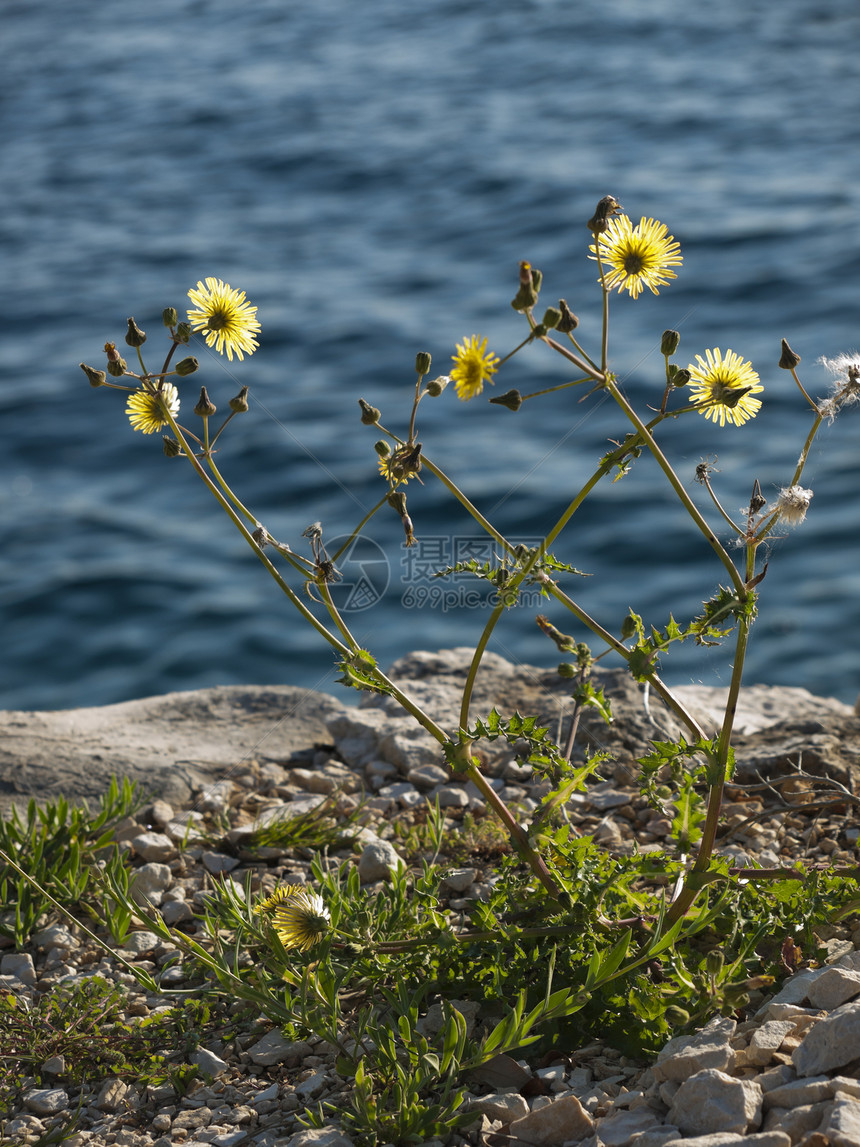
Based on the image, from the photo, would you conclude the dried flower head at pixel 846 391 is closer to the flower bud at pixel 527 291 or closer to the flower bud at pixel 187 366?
the flower bud at pixel 527 291

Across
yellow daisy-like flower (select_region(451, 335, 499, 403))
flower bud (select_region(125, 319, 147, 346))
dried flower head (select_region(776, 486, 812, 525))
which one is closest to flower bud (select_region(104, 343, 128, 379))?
flower bud (select_region(125, 319, 147, 346))

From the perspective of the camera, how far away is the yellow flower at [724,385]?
1.95 meters

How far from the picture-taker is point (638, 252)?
200cm

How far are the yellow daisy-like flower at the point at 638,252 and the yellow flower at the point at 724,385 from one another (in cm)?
18

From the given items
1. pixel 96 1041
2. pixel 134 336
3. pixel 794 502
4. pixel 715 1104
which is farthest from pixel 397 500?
pixel 96 1041

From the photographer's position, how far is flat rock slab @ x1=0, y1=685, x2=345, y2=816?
349 centimetres

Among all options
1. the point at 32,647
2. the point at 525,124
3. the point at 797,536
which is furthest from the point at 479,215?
the point at 32,647

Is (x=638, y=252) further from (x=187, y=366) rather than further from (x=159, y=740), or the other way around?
(x=159, y=740)

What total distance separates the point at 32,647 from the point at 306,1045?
5.05 meters

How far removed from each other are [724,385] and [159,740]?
2.67 metres

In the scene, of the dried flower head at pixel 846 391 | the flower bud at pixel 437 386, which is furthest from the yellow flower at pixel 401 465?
the dried flower head at pixel 846 391

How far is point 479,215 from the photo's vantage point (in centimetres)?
1023

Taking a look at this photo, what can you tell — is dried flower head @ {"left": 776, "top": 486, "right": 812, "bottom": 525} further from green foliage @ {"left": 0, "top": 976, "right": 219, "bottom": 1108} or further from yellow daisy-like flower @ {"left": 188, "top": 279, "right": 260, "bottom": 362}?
green foliage @ {"left": 0, "top": 976, "right": 219, "bottom": 1108}

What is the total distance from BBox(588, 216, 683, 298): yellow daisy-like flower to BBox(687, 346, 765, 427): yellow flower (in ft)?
0.58
